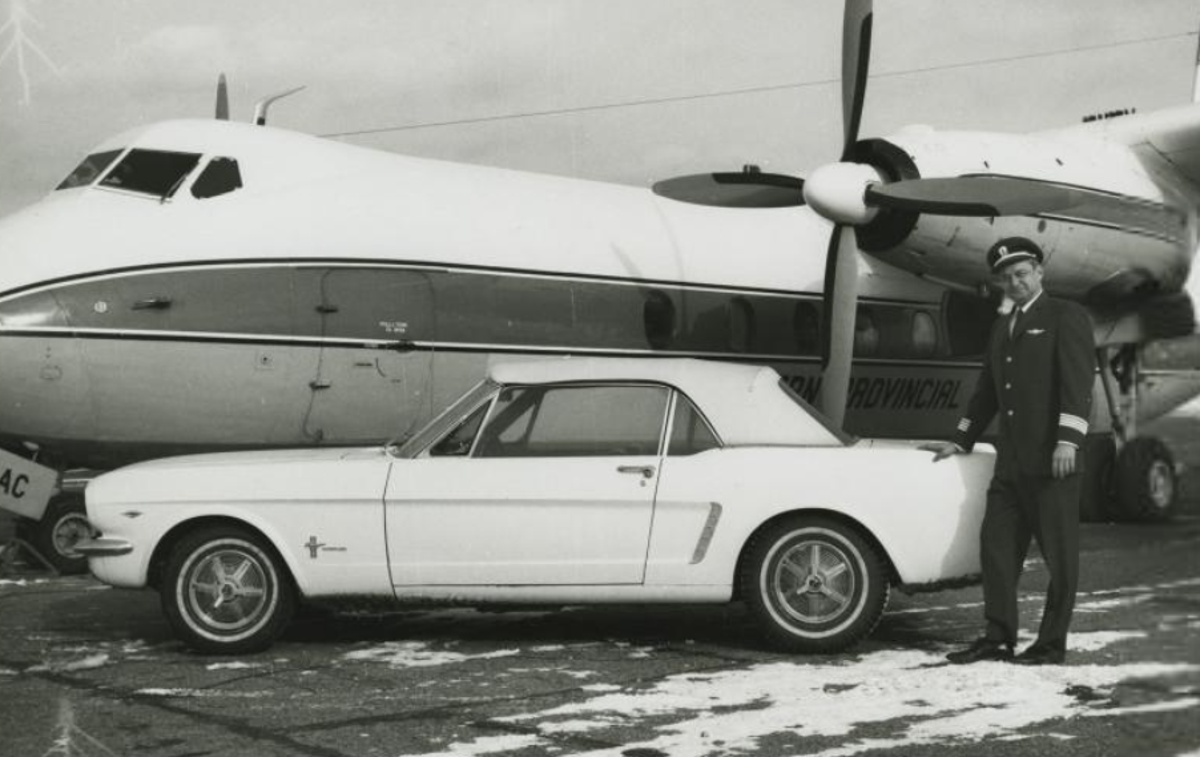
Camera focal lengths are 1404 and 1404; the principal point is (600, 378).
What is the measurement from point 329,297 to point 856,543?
5.27m

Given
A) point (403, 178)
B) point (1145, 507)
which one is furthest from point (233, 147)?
point (1145, 507)

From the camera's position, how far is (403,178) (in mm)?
11547

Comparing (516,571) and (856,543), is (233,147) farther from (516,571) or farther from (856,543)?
(856,543)

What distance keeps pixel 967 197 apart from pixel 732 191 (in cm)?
266

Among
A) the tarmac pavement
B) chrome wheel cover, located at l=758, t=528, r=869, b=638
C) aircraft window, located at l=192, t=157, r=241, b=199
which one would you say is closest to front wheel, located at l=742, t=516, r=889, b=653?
chrome wheel cover, located at l=758, t=528, r=869, b=638

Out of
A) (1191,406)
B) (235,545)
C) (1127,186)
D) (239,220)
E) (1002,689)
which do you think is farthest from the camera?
(1127,186)

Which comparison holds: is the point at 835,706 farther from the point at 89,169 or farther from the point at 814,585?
the point at 89,169

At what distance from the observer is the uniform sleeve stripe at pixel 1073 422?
6.53 metres

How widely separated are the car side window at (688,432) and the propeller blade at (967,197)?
14.5 ft

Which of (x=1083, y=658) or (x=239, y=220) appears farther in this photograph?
(x=239, y=220)

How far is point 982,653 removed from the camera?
21.5 feet

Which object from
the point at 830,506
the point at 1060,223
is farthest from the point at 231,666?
the point at 1060,223

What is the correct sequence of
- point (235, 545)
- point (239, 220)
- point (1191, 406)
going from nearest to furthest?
point (1191, 406) → point (235, 545) → point (239, 220)

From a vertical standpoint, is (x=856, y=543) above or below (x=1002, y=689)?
above
